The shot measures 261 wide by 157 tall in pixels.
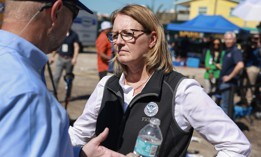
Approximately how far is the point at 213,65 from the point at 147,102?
6638 mm

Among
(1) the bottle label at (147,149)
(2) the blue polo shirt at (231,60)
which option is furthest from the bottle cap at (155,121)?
(2) the blue polo shirt at (231,60)

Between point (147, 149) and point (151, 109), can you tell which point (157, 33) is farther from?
point (147, 149)

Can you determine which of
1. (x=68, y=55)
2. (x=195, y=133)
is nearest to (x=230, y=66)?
(x=195, y=133)

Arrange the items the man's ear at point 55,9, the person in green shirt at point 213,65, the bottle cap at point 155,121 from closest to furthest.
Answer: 1. the man's ear at point 55,9
2. the bottle cap at point 155,121
3. the person in green shirt at point 213,65

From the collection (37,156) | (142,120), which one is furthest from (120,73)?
(37,156)

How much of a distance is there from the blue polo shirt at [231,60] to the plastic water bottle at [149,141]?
5556 millimetres

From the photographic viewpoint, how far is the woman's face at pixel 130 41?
92.7 inches

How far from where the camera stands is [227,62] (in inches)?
291

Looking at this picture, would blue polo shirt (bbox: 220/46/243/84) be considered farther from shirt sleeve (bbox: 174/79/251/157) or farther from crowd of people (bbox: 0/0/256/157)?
shirt sleeve (bbox: 174/79/251/157)

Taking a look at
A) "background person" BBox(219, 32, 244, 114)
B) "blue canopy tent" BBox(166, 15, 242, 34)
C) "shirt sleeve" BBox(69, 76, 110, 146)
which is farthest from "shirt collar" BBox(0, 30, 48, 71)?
"blue canopy tent" BBox(166, 15, 242, 34)

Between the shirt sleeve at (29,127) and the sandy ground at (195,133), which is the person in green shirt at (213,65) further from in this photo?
the shirt sleeve at (29,127)

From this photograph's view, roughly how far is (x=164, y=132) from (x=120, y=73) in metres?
0.62

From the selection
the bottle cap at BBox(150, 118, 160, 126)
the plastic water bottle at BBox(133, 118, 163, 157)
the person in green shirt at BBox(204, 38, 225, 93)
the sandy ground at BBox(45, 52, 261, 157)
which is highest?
the bottle cap at BBox(150, 118, 160, 126)

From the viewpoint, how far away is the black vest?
2.11 metres
